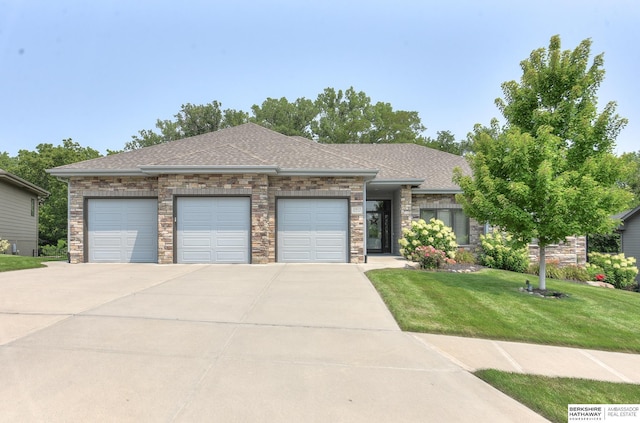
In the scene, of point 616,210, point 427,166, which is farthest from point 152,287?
point 427,166

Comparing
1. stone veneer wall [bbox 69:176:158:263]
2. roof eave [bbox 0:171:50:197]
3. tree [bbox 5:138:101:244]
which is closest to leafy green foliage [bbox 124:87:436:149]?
tree [bbox 5:138:101:244]

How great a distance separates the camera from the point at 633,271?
13.8m

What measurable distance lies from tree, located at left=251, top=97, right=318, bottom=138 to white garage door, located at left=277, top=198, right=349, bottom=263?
25.0 m

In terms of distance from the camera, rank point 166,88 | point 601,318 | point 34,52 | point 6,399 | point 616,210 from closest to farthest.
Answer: point 6,399 < point 601,318 < point 616,210 < point 34,52 < point 166,88

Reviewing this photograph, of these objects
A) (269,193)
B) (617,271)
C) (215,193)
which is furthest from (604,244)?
(215,193)

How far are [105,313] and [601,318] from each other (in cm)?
906

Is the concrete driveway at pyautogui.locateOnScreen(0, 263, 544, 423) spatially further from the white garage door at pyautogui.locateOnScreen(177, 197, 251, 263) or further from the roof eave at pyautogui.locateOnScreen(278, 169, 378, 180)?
the roof eave at pyautogui.locateOnScreen(278, 169, 378, 180)

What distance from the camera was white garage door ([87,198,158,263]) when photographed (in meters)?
13.0

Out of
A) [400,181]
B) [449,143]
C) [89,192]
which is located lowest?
[89,192]

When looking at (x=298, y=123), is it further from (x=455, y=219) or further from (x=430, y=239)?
(x=430, y=239)

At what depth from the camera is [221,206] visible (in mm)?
12320

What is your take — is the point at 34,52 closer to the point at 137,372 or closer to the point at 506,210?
the point at 137,372

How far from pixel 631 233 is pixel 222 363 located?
82.1ft

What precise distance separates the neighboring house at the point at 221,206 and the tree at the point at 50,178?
77.7ft
